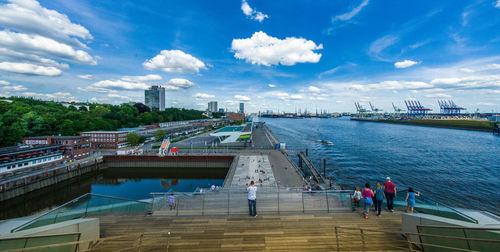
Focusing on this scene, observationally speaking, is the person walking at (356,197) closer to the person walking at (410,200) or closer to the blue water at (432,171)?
the person walking at (410,200)

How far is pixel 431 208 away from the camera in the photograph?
6441mm

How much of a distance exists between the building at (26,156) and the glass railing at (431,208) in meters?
42.6

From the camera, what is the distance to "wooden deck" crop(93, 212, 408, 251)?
211 inches

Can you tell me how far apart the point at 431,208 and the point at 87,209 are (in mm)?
11233

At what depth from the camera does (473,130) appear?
9219 centimetres

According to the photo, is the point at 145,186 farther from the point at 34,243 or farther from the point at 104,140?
the point at 34,243

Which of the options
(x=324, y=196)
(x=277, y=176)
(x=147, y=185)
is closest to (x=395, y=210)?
(x=324, y=196)

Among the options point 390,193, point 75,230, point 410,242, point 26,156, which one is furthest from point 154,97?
point 410,242

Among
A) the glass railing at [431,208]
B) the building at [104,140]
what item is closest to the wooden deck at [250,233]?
the glass railing at [431,208]

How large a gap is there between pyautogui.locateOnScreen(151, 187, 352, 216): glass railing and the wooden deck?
0.46 meters

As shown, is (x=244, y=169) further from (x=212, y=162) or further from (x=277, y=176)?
(x=212, y=162)

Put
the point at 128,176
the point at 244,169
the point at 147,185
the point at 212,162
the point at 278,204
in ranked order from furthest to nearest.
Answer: the point at 212,162 → the point at 128,176 → the point at 147,185 → the point at 244,169 → the point at 278,204

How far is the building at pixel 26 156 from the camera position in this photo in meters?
27.3

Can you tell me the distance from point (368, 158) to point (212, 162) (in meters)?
29.1
